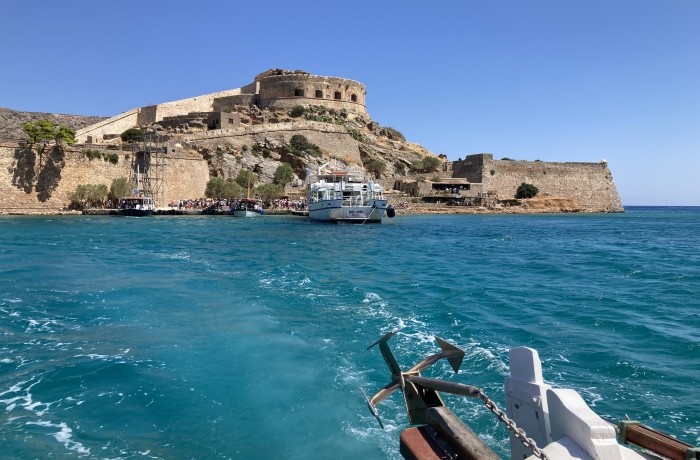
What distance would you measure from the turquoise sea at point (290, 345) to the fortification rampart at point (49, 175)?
2186 centimetres

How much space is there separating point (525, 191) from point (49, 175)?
138 ft

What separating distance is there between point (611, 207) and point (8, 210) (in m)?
56.5

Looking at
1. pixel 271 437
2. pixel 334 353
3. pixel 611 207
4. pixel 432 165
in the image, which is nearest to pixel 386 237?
pixel 334 353

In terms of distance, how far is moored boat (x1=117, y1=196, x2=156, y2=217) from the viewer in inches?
1373

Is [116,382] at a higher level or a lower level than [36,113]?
lower

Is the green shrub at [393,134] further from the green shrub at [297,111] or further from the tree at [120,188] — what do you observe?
the tree at [120,188]

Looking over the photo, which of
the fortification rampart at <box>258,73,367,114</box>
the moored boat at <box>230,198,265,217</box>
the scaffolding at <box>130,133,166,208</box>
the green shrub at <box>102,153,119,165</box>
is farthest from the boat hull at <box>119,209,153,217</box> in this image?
the fortification rampart at <box>258,73,367,114</box>

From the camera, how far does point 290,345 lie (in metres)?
6.68

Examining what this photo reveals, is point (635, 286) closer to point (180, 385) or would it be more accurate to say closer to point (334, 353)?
point (334, 353)

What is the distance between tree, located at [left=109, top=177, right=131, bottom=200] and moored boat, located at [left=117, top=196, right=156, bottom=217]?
0.68 m

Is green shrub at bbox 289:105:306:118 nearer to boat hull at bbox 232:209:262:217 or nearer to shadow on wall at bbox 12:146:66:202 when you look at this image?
boat hull at bbox 232:209:262:217

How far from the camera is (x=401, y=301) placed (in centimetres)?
966

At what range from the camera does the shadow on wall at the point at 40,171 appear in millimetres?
32938

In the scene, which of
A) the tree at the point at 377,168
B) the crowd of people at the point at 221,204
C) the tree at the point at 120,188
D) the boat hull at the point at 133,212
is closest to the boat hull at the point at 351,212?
the crowd of people at the point at 221,204
